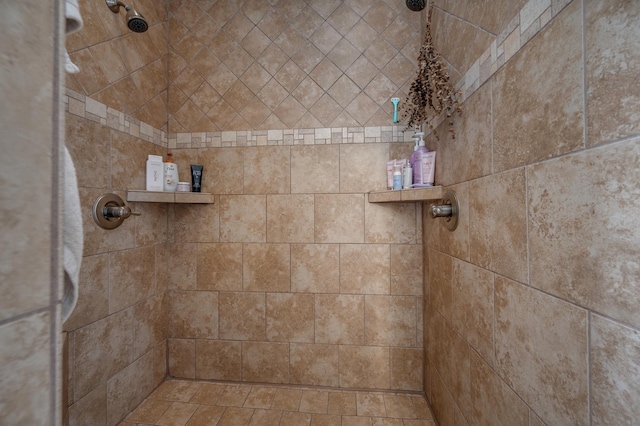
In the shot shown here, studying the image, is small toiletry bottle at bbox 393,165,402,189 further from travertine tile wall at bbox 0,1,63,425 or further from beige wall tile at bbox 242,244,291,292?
travertine tile wall at bbox 0,1,63,425

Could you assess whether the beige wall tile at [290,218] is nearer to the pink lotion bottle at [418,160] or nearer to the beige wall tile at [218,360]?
the pink lotion bottle at [418,160]

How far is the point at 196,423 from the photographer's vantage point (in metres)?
1.33

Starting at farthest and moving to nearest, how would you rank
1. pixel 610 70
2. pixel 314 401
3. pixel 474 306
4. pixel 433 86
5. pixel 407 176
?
pixel 314 401 < pixel 407 176 < pixel 433 86 < pixel 474 306 < pixel 610 70

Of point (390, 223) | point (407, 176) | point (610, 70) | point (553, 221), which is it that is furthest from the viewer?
point (390, 223)

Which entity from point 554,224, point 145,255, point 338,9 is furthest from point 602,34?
point 145,255

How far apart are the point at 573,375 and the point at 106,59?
2.14 m

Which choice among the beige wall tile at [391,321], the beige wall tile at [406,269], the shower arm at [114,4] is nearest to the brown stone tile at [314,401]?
the beige wall tile at [391,321]

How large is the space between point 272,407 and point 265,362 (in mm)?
246

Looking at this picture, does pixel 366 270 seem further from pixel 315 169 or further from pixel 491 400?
pixel 491 400

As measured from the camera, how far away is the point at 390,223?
61.6 inches

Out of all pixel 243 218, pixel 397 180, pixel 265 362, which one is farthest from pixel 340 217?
pixel 265 362

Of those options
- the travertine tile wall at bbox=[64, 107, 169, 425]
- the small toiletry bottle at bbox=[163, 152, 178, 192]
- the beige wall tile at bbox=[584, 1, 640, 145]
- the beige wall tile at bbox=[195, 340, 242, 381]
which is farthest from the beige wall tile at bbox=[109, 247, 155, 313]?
the beige wall tile at bbox=[584, 1, 640, 145]

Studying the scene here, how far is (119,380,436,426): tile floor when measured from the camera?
1336 millimetres

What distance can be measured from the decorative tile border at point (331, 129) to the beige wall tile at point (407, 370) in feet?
4.40
